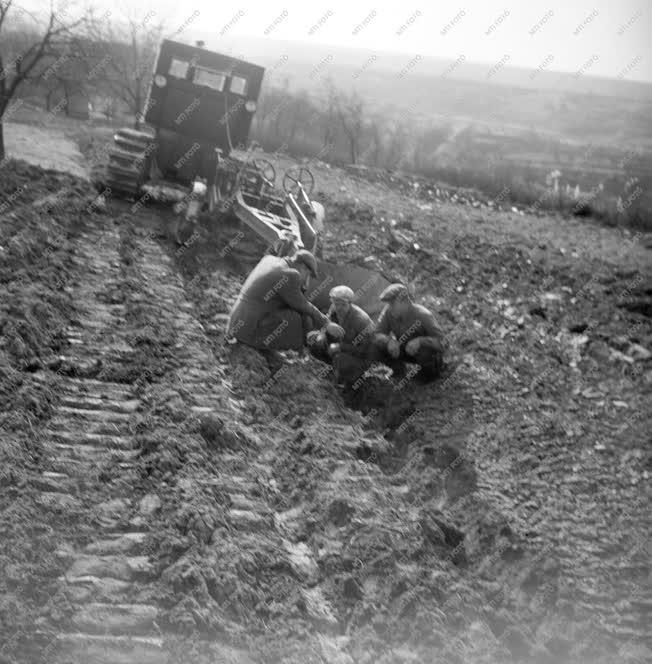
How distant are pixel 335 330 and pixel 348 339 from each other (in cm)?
18

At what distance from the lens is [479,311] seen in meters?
10.6

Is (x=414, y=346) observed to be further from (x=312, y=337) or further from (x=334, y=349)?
(x=312, y=337)

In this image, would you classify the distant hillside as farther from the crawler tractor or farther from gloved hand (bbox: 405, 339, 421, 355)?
gloved hand (bbox: 405, 339, 421, 355)

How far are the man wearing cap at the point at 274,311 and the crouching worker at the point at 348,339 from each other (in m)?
0.21

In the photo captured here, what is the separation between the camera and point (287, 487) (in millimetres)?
5574

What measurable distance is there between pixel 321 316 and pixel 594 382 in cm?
353

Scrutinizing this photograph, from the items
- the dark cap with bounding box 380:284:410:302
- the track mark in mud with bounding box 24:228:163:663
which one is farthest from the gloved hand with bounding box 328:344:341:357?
the track mark in mud with bounding box 24:228:163:663

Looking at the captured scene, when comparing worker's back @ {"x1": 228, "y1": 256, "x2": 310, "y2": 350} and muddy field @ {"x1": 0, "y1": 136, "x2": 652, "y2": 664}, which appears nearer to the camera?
muddy field @ {"x1": 0, "y1": 136, "x2": 652, "y2": 664}

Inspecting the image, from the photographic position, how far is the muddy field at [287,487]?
4.15 m

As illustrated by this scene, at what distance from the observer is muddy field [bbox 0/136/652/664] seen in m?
4.15

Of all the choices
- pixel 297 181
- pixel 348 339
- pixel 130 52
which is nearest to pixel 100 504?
pixel 348 339

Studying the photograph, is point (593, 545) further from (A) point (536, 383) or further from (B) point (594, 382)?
(B) point (594, 382)

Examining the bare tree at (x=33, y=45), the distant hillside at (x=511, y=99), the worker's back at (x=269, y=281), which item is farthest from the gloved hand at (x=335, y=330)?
the distant hillside at (x=511, y=99)

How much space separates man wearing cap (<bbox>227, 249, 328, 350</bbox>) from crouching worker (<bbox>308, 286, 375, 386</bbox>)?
21cm
